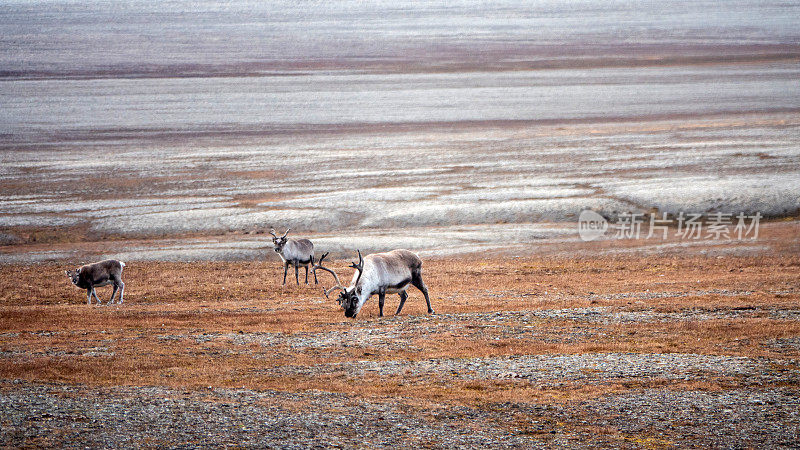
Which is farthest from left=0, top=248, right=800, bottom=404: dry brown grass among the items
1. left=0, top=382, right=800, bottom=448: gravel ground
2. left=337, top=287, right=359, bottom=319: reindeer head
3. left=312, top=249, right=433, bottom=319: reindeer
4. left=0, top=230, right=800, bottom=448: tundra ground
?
left=0, top=382, right=800, bottom=448: gravel ground

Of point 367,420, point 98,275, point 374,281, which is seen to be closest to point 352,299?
point 374,281

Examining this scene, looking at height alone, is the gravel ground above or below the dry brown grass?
below

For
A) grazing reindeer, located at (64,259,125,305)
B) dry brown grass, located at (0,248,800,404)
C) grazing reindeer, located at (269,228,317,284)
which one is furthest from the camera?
grazing reindeer, located at (269,228,317,284)

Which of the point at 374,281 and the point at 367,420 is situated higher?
the point at 374,281

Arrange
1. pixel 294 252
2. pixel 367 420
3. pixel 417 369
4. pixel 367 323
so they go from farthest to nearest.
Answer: pixel 294 252
pixel 367 323
pixel 417 369
pixel 367 420

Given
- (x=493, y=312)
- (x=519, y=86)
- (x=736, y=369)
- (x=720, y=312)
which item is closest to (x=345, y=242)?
(x=493, y=312)

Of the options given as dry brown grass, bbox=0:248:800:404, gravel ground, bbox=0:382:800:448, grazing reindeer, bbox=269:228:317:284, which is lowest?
gravel ground, bbox=0:382:800:448

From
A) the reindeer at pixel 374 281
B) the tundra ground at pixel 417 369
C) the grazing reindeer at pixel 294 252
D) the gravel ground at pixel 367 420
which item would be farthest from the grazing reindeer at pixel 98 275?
the gravel ground at pixel 367 420

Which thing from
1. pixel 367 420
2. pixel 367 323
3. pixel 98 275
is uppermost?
pixel 98 275

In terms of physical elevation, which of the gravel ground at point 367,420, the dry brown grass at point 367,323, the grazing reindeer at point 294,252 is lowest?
the gravel ground at point 367,420

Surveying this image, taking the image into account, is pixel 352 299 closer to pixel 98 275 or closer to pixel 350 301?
pixel 350 301

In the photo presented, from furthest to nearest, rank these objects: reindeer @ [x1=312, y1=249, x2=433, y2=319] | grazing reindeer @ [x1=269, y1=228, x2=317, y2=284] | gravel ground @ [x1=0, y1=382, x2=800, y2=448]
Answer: grazing reindeer @ [x1=269, y1=228, x2=317, y2=284] < reindeer @ [x1=312, y1=249, x2=433, y2=319] < gravel ground @ [x1=0, y1=382, x2=800, y2=448]

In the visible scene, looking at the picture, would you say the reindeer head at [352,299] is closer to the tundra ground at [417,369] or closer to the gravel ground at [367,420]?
the tundra ground at [417,369]

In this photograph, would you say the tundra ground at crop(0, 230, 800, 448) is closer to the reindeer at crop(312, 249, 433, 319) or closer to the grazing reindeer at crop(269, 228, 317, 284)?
the reindeer at crop(312, 249, 433, 319)
